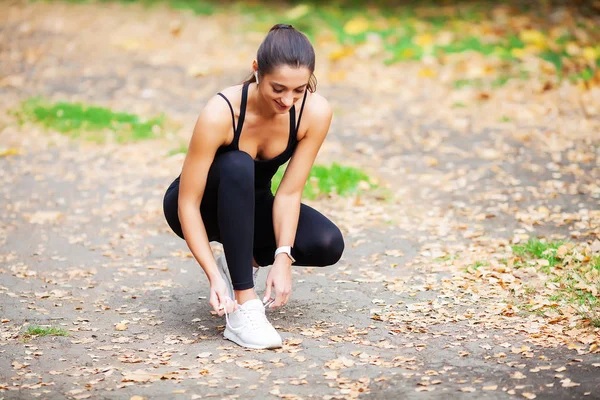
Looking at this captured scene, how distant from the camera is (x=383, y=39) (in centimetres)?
1015

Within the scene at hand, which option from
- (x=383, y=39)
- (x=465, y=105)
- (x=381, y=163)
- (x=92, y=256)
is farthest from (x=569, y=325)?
(x=383, y=39)

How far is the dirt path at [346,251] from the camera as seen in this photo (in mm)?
3174

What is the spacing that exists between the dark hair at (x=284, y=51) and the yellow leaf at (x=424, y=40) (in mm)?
6845

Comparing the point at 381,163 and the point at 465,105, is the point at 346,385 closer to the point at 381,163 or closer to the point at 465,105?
the point at 381,163

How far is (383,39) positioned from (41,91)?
4.22 metres

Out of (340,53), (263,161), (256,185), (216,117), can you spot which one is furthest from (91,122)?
(216,117)

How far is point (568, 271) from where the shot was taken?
428cm

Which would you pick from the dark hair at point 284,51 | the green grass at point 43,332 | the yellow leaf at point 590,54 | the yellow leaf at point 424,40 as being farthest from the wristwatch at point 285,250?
the yellow leaf at point 424,40

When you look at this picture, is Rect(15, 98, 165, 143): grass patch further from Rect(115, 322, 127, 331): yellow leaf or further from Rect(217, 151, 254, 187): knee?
Rect(217, 151, 254, 187): knee

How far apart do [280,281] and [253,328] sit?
234 mm

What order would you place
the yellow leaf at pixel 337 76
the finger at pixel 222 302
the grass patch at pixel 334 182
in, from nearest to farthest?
1. the finger at pixel 222 302
2. the grass patch at pixel 334 182
3. the yellow leaf at pixel 337 76

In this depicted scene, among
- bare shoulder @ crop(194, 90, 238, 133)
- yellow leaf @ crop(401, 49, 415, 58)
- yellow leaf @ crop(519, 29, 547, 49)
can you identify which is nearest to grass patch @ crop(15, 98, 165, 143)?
yellow leaf @ crop(401, 49, 415, 58)

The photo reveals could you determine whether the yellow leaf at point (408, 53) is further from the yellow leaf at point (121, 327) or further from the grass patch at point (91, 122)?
the yellow leaf at point (121, 327)

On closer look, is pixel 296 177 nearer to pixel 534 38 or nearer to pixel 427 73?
pixel 427 73
